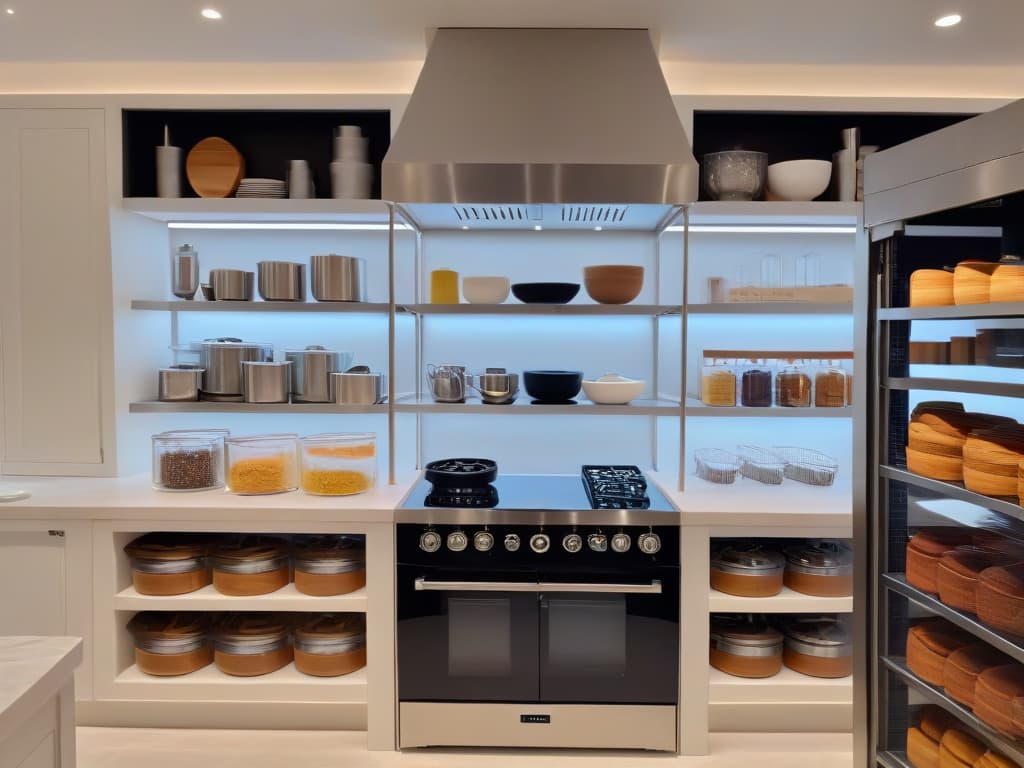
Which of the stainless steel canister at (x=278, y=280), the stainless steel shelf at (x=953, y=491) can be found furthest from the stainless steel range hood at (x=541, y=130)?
the stainless steel shelf at (x=953, y=491)

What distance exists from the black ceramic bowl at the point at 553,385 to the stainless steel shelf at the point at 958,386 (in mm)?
1190

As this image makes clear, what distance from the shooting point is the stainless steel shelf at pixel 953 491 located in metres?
1.19

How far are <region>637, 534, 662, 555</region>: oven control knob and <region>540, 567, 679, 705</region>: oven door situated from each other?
0.22ft

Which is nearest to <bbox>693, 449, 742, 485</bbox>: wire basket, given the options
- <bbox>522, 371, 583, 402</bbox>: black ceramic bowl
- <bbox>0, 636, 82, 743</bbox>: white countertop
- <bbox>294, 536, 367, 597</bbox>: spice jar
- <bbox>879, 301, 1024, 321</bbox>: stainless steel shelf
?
<bbox>522, 371, 583, 402</bbox>: black ceramic bowl

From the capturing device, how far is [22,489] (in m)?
2.43

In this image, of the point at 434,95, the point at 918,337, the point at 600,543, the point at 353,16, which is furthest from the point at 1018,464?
the point at 353,16

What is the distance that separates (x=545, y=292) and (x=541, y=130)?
576 millimetres

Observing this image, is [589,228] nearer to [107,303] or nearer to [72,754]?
[107,303]

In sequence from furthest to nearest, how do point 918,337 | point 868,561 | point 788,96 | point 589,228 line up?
point 589,228
point 788,96
point 868,561
point 918,337

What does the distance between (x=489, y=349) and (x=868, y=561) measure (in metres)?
1.76

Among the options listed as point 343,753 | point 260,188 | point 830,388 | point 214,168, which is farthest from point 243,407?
point 830,388

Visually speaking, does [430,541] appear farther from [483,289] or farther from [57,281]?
[57,281]

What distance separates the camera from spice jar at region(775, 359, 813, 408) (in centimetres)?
252

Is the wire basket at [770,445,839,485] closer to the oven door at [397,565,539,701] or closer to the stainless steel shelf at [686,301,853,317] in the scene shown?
the stainless steel shelf at [686,301,853,317]
